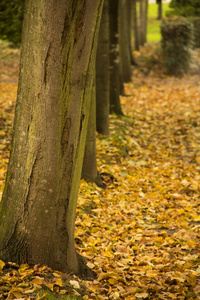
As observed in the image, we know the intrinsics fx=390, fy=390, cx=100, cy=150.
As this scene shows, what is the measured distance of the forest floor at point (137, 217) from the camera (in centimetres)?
363

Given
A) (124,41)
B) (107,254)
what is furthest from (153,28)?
(107,254)

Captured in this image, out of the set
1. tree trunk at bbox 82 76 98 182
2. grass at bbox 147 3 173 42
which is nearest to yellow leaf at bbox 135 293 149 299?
tree trunk at bbox 82 76 98 182

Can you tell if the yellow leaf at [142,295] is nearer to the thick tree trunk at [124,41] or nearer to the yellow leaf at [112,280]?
the yellow leaf at [112,280]

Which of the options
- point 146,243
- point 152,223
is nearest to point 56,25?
point 146,243

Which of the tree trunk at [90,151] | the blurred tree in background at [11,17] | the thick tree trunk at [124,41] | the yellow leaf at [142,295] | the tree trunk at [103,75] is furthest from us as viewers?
the thick tree trunk at [124,41]

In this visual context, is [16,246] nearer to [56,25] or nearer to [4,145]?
[56,25]

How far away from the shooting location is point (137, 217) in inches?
234

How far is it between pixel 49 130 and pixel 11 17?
6.80 meters

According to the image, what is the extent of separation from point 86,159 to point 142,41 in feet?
62.8

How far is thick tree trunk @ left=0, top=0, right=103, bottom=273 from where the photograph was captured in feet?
10.1

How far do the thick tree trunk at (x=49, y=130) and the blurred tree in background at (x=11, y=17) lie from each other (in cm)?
623

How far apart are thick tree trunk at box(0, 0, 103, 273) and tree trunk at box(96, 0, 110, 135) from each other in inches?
217

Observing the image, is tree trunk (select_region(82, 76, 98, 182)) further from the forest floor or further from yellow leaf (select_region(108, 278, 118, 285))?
yellow leaf (select_region(108, 278, 118, 285))

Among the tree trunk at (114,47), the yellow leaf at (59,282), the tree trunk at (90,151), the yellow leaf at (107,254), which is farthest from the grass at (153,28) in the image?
the yellow leaf at (59,282)
